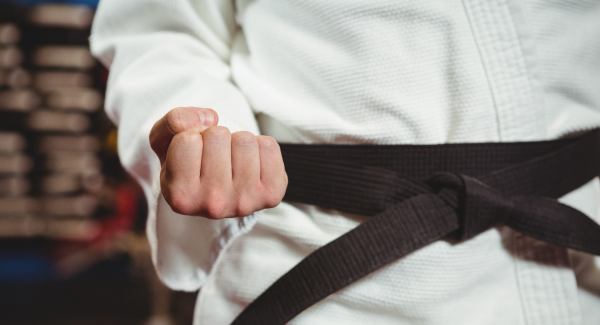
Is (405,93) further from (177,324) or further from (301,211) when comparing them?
(177,324)

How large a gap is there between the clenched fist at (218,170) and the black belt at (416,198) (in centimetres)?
15

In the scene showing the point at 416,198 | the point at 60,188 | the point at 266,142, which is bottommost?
the point at 60,188

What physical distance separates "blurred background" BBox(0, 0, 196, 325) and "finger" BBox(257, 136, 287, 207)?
127 centimetres

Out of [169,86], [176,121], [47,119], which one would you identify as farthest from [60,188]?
[176,121]

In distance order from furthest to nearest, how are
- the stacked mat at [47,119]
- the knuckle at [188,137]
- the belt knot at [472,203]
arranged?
the stacked mat at [47,119], the belt knot at [472,203], the knuckle at [188,137]

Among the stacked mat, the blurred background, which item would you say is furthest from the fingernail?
the stacked mat

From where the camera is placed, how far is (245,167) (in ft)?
0.71

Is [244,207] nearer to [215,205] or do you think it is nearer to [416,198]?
[215,205]

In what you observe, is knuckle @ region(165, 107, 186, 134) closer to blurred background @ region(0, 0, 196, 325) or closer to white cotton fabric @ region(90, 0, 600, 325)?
white cotton fabric @ region(90, 0, 600, 325)

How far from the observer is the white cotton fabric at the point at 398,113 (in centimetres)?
35

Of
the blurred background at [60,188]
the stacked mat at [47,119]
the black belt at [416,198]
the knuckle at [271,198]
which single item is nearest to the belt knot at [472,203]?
the black belt at [416,198]

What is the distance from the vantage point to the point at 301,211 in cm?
38

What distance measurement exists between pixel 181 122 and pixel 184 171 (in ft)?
0.11

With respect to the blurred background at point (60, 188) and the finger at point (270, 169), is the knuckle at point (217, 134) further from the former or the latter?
the blurred background at point (60, 188)
